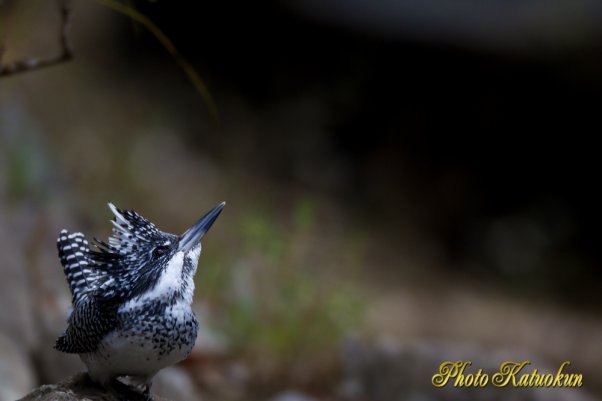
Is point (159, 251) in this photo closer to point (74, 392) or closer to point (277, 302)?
point (74, 392)

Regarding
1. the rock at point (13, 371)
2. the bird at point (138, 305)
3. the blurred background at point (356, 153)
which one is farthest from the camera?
the blurred background at point (356, 153)

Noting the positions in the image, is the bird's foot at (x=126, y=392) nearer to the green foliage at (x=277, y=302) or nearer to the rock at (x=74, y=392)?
the rock at (x=74, y=392)

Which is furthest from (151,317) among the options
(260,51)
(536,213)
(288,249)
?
(260,51)

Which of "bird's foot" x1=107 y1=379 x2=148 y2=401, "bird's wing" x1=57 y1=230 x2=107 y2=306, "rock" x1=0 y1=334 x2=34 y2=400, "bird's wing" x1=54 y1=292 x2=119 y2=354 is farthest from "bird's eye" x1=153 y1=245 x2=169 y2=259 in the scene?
"rock" x1=0 y1=334 x2=34 y2=400

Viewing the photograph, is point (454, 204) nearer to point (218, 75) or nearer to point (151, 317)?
point (218, 75)

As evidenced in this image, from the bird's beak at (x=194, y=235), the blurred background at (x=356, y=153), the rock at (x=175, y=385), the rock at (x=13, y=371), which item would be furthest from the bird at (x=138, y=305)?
the blurred background at (x=356, y=153)

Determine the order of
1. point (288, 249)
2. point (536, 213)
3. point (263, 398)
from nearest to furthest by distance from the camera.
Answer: point (263, 398)
point (288, 249)
point (536, 213)

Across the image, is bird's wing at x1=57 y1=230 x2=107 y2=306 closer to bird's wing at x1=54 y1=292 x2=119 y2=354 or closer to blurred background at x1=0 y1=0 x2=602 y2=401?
bird's wing at x1=54 y1=292 x2=119 y2=354
